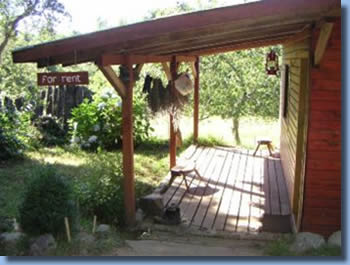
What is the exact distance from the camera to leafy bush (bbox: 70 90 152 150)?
32.8ft

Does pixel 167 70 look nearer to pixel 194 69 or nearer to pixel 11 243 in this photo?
pixel 194 69

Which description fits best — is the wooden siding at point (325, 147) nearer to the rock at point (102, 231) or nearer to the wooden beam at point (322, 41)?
the wooden beam at point (322, 41)

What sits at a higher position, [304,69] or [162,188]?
[304,69]

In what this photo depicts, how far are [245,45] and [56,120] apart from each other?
4.99 m

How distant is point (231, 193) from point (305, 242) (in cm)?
255

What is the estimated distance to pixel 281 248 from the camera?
14.7ft

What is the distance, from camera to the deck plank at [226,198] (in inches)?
Result: 226

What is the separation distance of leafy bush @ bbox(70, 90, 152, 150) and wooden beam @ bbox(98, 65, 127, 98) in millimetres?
4815

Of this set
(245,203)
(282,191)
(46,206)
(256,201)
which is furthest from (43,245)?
(282,191)

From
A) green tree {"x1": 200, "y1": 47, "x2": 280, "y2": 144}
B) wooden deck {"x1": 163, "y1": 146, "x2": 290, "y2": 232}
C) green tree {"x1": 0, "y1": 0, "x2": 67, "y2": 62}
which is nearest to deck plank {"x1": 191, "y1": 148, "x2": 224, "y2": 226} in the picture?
wooden deck {"x1": 163, "y1": 146, "x2": 290, "y2": 232}

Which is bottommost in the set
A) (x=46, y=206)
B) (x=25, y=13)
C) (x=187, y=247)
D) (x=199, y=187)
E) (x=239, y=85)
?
(x=187, y=247)

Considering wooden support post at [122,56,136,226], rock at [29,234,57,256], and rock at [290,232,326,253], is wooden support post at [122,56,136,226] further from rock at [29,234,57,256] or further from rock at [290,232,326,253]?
rock at [290,232,326,253]

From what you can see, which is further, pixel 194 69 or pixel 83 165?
pixel 194 69

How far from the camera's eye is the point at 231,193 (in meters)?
6.98
